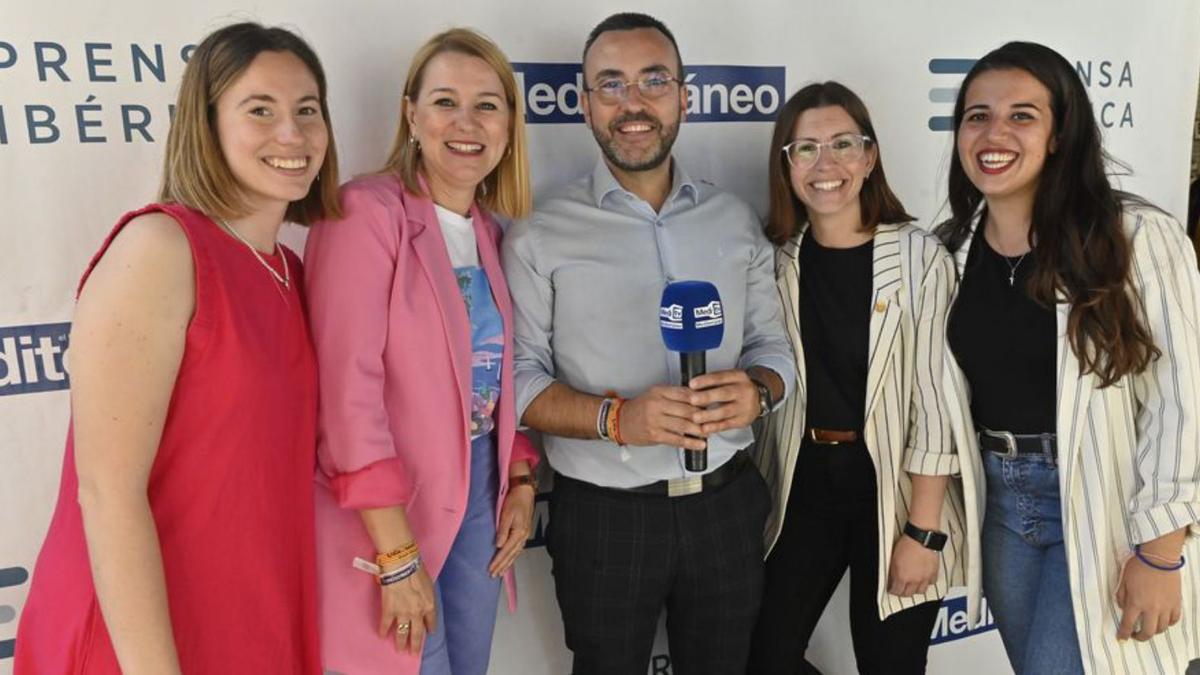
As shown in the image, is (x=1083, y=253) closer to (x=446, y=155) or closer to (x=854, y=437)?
(x=854, y=437)

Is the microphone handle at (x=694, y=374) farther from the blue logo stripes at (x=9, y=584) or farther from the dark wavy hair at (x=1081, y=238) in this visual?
the blue logo stripes at (x=9, y=584)

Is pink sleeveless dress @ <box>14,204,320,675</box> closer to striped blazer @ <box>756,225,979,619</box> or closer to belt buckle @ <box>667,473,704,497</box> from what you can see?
belt buckle @ <box>667,473,704,497</box>

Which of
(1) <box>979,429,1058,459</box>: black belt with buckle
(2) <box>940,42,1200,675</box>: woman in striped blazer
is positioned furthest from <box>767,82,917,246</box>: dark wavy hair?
(1) <box>979,429,1058,459</box>: black belt with buckle

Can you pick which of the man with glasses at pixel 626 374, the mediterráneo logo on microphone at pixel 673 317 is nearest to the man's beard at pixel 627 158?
the man with glasses at pixel 626 374

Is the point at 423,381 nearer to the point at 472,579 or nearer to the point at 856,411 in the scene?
the point at 472,579

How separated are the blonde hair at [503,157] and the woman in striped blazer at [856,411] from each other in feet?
2.19

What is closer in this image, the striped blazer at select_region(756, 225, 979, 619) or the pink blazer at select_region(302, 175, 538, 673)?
the pink blazer at select_region(302, 175, 538, 673)

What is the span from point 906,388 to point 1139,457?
0.49 meters

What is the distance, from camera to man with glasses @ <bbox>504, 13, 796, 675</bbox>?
1.90 meters

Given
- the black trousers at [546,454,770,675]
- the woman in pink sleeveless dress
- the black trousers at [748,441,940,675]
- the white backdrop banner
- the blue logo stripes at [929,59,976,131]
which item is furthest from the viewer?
the blue logo stripes at [929,59,976,131]

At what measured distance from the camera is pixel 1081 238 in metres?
1.70

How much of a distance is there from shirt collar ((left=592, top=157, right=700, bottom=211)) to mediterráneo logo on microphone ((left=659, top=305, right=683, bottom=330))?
1.45 ft

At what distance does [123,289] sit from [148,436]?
21 cm

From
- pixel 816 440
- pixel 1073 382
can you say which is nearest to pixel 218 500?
pixel 816 440
